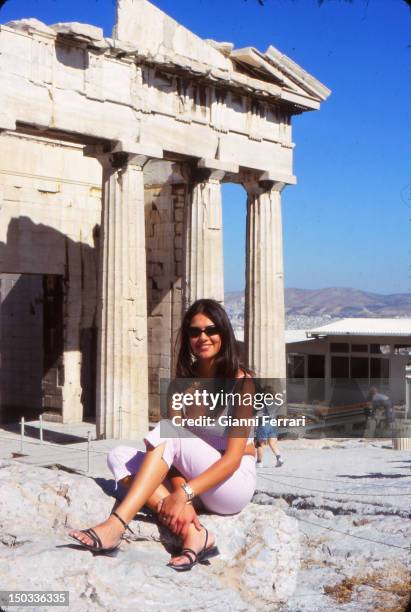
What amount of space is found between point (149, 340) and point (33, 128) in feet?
31.8

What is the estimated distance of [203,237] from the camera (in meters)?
21.4

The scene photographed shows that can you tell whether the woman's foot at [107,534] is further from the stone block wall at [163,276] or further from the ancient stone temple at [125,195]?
the stone block wall at [163,276]

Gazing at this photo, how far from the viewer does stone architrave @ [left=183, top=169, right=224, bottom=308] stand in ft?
70.2

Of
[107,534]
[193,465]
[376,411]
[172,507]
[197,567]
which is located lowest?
[376,411]

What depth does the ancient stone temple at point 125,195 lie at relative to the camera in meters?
18.4

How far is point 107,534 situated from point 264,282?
1818cm

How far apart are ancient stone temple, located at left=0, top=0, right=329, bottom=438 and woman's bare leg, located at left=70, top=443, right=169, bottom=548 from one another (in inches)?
513

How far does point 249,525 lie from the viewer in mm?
5797

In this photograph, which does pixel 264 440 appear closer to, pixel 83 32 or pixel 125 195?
pixel 125 195

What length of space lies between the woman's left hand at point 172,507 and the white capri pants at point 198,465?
0.63 ft

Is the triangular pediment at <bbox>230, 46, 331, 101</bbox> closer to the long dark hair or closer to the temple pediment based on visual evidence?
the temple pediment

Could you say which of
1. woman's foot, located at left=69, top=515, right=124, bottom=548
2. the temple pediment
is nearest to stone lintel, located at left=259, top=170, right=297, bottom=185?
the temple pediment

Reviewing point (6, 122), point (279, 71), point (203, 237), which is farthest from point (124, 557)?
point (279, 71)

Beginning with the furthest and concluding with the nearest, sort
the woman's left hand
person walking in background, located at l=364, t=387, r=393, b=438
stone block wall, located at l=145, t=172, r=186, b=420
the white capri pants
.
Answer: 1. stone block wall, located at l=145, t=172, r=186, b=420
2. person walking in background, located at l=364, t=387, r=393, b=438
3. the white capri pants
4. the woman's left hand
